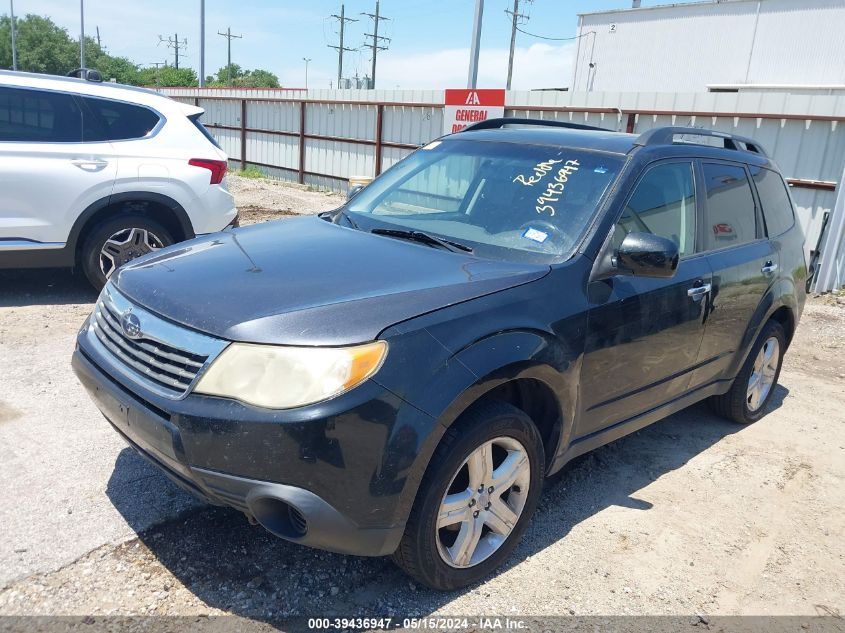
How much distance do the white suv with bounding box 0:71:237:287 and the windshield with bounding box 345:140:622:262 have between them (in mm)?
2889

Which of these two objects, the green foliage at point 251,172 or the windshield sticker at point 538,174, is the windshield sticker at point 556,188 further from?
the green foliage at point 251,172

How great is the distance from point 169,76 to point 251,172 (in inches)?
2933

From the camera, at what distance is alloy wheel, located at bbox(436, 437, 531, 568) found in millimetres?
2688

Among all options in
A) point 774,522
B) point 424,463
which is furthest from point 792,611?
point 424,463

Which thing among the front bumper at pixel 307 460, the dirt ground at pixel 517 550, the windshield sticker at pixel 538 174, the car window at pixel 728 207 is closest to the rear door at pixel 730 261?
the car window at pixel 728 207

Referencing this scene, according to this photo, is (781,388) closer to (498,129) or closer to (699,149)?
(699,149)

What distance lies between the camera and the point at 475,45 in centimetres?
1488

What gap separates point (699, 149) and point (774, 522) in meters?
2.06

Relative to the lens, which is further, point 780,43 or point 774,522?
point 780,43

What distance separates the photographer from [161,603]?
8.60 feet

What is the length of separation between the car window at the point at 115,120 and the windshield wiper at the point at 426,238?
12.6ft

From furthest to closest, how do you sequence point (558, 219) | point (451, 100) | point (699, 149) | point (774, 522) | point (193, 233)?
point (451, 100)
point (193, 233)
point (699, 149)
point (774, 522)
point (558, 219)

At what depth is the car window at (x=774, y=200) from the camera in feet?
15.1

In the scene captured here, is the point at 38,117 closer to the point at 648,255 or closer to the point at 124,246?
the point at 124,246
